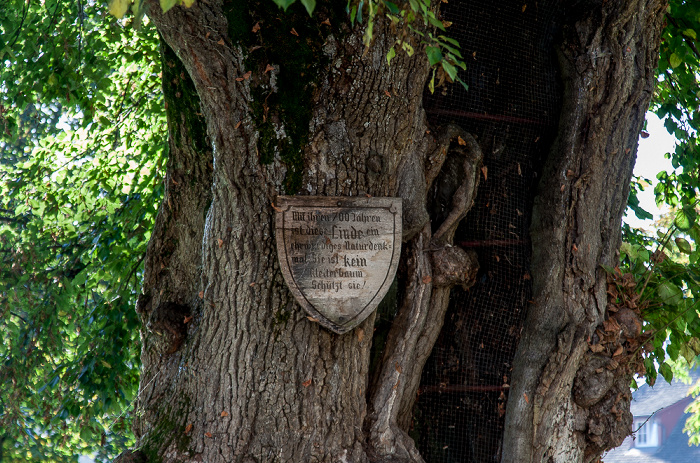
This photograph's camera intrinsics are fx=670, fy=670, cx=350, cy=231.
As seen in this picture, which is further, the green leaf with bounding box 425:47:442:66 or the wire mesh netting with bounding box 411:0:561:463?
the wire mesh netting with bounding box 411:0:561:463

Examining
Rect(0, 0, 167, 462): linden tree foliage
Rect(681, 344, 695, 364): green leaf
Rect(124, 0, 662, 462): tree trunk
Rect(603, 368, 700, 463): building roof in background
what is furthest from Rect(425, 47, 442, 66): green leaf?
Rect(603, 368, 700, 463): building roof in background

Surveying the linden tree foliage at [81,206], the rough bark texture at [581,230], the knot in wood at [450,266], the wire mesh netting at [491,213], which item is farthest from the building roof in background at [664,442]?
the knot in wood at [450,266]

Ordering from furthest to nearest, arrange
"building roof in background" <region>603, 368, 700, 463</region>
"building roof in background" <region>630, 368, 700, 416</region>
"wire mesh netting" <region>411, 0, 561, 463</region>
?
1. "building roof in background" <region>630, 368, 700, 416</region>
2. "building roof in background" <region>603, 368, 700, 463</region>
3. "wire mesh netting" <region>411, 0, 561, 463</region>

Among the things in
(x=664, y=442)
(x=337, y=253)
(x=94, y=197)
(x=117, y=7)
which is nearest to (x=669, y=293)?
(x=337, y=253)

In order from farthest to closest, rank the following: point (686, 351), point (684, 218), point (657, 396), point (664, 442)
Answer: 1. point (657, 396)
2. point (664, 442)
3. point (686, 351)
4. point (684, 218)

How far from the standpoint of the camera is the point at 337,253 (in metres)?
2.76

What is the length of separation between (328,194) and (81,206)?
3.96 m

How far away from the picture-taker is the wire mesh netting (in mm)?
3312

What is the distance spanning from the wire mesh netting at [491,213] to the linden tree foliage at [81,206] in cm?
262

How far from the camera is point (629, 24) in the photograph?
336 cm

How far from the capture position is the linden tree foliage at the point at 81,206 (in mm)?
5016

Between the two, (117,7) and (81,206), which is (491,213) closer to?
(117,7)

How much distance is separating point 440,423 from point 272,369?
1.07 metres

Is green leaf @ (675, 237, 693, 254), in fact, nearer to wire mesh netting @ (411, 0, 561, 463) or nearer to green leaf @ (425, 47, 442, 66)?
wire mesh netting @ (411, 0, 561, 463)
